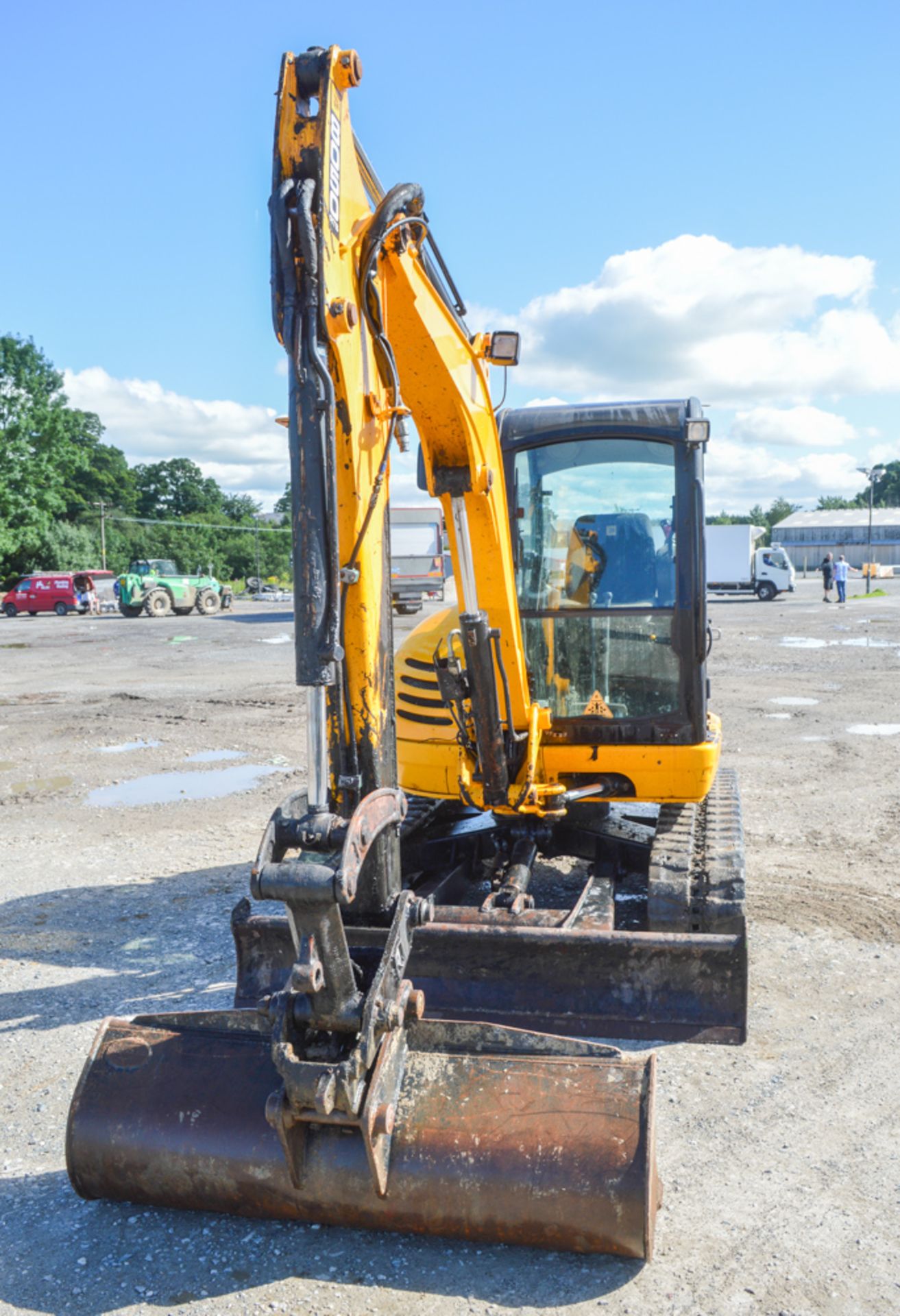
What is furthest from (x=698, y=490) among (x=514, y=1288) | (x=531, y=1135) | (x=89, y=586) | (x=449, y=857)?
(x=89, y=586)

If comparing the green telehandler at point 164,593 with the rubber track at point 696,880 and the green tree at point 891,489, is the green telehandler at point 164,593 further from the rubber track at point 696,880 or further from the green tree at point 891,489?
the green tree at point 891,489

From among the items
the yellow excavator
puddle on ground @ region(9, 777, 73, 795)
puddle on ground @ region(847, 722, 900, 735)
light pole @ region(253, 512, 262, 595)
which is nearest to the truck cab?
light pole @ region(253, 512, 262, 595)

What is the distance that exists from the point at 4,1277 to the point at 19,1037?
170 cm

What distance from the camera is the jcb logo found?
3.30m

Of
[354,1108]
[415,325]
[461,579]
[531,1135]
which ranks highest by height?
[415,325]

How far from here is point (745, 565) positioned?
4159cm

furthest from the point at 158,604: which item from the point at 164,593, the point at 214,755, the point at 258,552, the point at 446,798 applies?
the point at 258,552

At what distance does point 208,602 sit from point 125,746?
28.8m

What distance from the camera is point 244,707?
1473 centimetres

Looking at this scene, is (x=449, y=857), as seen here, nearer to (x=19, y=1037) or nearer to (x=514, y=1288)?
(x=19, y=1037)

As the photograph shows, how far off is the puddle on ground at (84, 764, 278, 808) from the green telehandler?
28.0m

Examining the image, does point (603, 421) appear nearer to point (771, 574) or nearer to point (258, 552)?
point (771, 574)

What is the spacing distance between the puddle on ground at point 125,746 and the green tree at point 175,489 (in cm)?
9242

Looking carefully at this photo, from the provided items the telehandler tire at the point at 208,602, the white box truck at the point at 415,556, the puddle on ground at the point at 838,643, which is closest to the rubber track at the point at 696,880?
the puddle on ground at the point at 838,643
